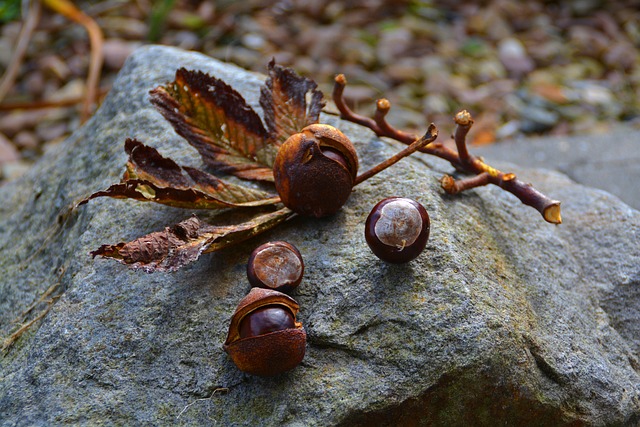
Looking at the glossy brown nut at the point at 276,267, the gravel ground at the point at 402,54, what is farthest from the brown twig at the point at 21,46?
the glossy brown nut at the point at 276,267

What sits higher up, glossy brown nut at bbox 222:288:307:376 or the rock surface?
glossy brown nut at bbox 222:288:307:376

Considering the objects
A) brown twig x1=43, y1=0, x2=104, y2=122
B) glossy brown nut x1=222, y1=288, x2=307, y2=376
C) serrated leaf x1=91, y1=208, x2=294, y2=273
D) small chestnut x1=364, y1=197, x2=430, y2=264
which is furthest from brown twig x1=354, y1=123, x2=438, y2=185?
brown twig x1=43, y1=0, x2=104, y2=122

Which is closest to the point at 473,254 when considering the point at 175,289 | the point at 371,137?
the point at 371,137

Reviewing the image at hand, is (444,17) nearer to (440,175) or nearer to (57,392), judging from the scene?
(440,175)

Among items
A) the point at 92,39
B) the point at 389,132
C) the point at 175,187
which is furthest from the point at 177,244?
the point at 92,39

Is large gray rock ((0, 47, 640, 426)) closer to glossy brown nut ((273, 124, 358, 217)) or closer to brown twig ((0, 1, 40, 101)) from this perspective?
glossy brown nut ((273, 124, 358, 217))
